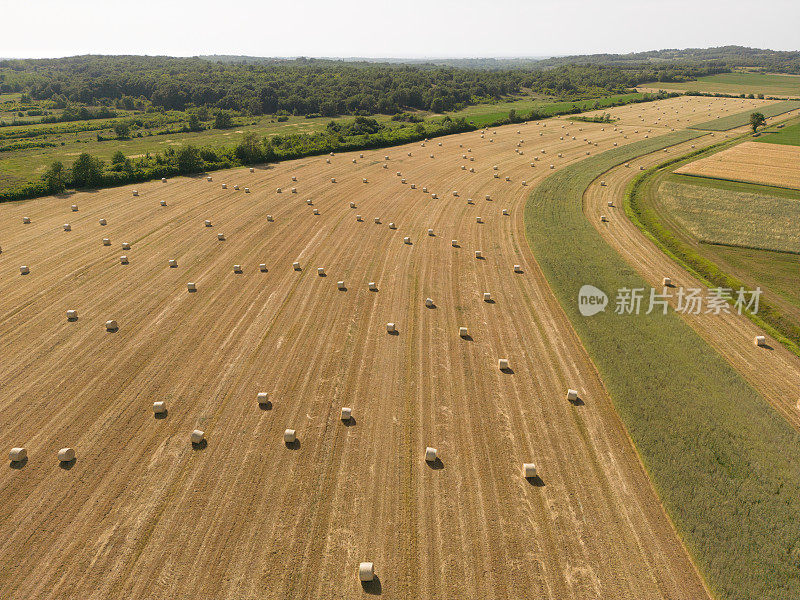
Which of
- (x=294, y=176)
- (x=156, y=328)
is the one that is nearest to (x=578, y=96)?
(x=294, y=176)

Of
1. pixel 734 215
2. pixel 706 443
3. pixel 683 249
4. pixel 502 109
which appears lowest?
pixel 706 443

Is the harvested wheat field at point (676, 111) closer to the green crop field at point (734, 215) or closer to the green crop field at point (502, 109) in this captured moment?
the green crop field at point (502, 109)

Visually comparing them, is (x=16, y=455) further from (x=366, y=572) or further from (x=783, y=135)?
(x=783, y=135)

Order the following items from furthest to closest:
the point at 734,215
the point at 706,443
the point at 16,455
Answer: the point at 734,215, the point at 706,443, the point at 16,455

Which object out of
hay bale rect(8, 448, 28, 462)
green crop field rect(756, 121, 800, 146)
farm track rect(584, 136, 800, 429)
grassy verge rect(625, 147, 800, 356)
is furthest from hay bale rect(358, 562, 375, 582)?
green crop field rect(756, 121, 800, 146)

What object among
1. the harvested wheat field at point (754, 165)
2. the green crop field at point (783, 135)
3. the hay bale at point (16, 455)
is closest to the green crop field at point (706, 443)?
the hay bale at point (16, 455)

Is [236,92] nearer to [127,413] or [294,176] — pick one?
[294,176]

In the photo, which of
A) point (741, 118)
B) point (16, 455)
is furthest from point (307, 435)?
point (741, 118)
